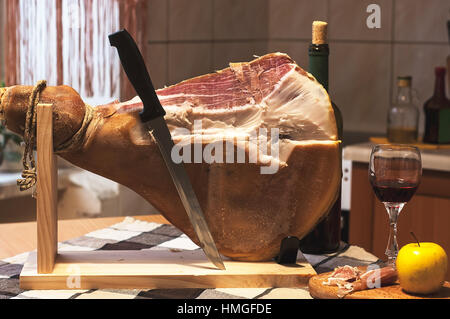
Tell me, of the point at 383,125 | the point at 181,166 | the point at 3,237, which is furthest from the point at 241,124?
the point at 383,125

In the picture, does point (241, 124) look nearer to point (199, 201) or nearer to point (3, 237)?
point (199, 201)

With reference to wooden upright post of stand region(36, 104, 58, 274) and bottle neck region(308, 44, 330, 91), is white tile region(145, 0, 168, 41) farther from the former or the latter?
wooden upright post of stand region(36, 104, 58, 274)

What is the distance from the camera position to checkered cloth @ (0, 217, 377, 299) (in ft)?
2.98

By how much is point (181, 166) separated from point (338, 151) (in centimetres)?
24

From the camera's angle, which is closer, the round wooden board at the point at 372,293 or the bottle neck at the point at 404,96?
the round wooden board at the point at 372,293

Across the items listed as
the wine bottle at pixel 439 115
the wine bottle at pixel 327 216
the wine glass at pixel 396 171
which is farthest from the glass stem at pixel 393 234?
the wine bottle at pixel 439 115

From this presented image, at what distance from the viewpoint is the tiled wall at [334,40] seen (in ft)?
8.68

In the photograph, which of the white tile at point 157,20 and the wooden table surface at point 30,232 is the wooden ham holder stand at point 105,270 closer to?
the wooden table surface at point 30,232

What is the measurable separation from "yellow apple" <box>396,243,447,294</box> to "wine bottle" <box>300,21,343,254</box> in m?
0.22

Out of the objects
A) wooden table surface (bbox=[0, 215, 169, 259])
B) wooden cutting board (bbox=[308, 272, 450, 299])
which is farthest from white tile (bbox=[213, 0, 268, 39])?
wooden cutting board (bbox=[308, 272, 450, 299])

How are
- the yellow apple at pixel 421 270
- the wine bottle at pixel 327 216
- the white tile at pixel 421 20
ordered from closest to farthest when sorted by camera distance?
the yellow apple at pixel 421 270 < the wine bottle at pixel 327 216 < the white tile at pixel 421 20

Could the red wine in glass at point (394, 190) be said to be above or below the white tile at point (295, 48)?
below

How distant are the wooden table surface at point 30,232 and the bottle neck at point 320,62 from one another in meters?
0.45

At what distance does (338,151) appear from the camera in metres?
0.99
